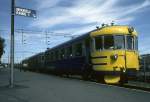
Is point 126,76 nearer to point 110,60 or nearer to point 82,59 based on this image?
point 110,60

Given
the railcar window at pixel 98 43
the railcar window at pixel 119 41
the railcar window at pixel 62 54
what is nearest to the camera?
the railcar window at pixel 119 41

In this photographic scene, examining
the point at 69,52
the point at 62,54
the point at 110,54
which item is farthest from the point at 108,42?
the point at 62,54

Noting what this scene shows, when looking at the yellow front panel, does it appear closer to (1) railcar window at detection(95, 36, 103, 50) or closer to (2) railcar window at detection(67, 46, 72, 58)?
→ (1) railcar window at detection(95, 36, 103, 50)

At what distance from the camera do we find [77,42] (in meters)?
24.1

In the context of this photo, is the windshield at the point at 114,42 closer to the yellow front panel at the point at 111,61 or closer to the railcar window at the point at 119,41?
the railcar window at the point at 119,41

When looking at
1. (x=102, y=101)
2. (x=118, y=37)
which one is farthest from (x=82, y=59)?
(x=102, y=101)

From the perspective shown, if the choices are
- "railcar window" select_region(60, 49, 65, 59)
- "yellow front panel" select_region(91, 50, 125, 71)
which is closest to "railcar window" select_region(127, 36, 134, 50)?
"yellow front panel" select_region(91, 50, 125, 71)

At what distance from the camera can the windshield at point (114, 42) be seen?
2031 centimetres

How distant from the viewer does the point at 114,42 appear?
67.1 ft

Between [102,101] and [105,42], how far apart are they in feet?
30.6

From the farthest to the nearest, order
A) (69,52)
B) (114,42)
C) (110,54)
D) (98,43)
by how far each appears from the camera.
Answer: (69,52) < (98,43) < (114,42) < (110,54)

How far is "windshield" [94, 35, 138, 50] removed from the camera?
20312 millimetres

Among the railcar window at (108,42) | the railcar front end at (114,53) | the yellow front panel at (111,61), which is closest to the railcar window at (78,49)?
the railcar front end at (114,53)

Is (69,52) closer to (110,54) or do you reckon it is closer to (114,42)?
(114,42)
